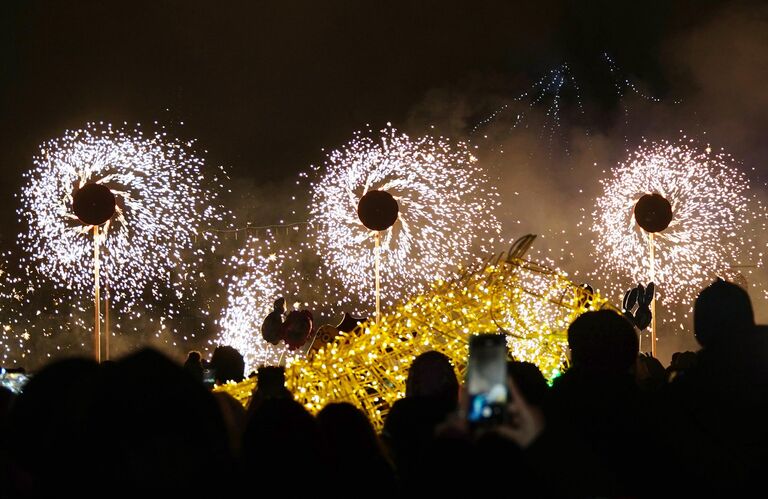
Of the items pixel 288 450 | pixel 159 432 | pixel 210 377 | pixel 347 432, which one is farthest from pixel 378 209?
pixel 159 432

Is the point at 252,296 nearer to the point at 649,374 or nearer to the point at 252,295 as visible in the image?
the point at 252,295

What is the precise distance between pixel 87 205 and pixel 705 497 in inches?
369

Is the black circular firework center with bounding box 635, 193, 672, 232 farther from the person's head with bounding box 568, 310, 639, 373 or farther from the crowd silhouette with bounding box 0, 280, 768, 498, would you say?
the person's head with bounding box 568, 310, 639, 373

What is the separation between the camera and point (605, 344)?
327 centimetres

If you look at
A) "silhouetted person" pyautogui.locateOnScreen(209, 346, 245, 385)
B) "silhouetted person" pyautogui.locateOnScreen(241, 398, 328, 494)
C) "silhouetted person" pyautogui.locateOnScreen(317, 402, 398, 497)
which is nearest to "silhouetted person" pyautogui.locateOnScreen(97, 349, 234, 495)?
"silhouetted person" pyautogui.locateOnScreen(241, 398, 328, 494)

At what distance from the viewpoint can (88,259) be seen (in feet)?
70.1

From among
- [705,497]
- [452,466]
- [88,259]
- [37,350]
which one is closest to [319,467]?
[452,466]

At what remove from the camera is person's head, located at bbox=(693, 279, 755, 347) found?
368 centimetres

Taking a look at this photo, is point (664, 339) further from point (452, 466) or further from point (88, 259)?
point (452, 466)

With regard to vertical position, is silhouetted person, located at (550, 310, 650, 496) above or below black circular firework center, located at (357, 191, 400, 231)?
below

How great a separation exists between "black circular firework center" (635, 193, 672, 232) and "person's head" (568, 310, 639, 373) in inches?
280

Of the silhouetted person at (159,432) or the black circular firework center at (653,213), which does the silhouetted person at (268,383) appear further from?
the black circular firework center at (653,213)

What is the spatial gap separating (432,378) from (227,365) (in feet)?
13.0

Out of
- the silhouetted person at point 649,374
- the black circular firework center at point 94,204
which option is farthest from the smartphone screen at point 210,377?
the black circular firework center at point 94,204
